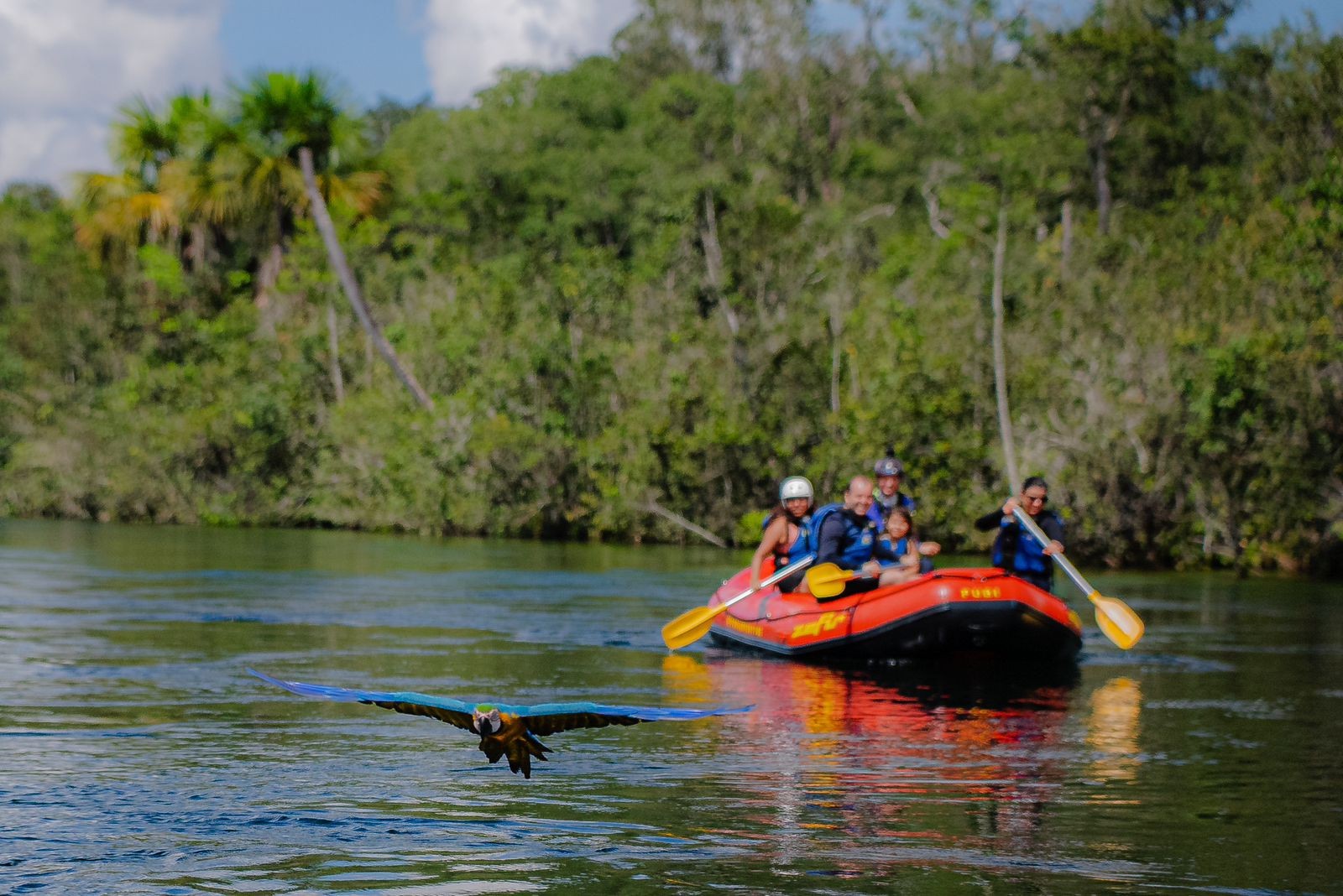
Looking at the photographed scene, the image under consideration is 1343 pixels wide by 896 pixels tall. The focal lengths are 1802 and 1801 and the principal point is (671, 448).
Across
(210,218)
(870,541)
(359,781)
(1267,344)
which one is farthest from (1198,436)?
(210,218)

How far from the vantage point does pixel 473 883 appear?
6797 millimetres

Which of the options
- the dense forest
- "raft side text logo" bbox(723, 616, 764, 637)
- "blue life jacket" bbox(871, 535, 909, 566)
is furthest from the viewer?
the dense forest

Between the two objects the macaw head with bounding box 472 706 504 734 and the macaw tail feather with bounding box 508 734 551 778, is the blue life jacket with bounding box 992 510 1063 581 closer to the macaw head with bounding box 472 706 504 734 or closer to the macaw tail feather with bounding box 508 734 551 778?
the macaw tail feather with bounding box 508 734 551 778

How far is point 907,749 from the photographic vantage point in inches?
395

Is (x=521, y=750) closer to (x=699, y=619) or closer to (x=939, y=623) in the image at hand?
(x=939, y=623)

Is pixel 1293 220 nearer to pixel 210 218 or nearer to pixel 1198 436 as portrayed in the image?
pixel 1198 436

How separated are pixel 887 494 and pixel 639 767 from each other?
5.32 meters

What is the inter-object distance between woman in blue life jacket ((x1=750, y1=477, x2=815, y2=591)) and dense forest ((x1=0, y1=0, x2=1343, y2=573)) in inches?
500

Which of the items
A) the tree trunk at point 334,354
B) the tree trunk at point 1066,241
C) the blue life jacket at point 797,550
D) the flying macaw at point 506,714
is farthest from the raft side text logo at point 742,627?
the tree trunk at point 334,354

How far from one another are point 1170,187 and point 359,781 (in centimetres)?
3489

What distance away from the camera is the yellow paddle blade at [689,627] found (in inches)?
567

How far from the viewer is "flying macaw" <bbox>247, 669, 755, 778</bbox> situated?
20.6 feet

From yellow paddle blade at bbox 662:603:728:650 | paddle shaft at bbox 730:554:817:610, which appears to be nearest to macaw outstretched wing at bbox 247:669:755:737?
paddle shaft at bbox 730:554:817:610

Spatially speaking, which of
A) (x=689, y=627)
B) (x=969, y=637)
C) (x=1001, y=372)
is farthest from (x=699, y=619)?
(x=1001, y=372)
